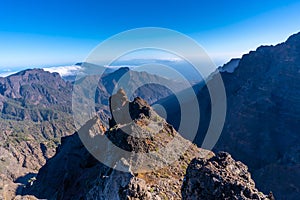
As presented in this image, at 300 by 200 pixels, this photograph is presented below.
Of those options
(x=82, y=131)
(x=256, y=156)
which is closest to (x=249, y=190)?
(x=82, y=131)

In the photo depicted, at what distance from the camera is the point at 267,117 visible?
108625 mm

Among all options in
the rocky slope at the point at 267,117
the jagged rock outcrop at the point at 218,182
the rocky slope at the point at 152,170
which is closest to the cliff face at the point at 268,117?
the rocky slope at the point at 267,117

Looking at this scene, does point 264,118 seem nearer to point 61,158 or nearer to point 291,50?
point 291,50

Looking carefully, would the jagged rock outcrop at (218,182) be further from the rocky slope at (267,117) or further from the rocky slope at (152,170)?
the rocky slope at (267,117)

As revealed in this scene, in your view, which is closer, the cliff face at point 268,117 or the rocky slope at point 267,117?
the cliff face at point 268,117

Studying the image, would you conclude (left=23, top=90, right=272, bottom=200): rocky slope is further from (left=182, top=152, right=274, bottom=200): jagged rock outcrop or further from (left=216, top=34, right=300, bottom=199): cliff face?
(left=216, top=34, right=300, bottom=199): cliff face

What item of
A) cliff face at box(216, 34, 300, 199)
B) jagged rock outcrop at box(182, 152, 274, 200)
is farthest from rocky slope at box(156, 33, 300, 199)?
jagged rock outcrop at box(182, 152, 274, 200)

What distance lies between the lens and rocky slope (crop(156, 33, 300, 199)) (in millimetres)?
78750

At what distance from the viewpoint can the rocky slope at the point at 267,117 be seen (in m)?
78.8

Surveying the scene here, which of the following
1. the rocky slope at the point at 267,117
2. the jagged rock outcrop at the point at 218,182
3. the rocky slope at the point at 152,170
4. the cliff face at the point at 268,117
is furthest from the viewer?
the rocky slope at the point at 267,117

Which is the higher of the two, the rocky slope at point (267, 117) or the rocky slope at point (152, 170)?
the rocky slope at point (152, 170)

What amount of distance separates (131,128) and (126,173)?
1159 centimetres

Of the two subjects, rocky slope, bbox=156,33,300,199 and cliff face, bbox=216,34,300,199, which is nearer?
cliff face, bbox=216,34,300,199

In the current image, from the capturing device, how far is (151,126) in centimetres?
3403
